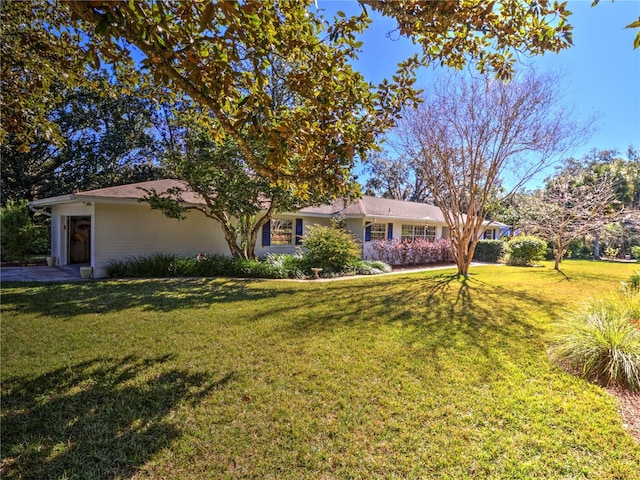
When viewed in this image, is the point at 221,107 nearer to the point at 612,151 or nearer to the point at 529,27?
the point at 529,27

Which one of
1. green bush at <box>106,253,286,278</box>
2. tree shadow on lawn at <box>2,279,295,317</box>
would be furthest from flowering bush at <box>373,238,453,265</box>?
tree shadow on lawn at <box>2,279,295,317</box>

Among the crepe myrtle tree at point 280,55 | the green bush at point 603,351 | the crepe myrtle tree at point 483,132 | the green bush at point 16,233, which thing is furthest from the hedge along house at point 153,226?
the green bush at point 603,351

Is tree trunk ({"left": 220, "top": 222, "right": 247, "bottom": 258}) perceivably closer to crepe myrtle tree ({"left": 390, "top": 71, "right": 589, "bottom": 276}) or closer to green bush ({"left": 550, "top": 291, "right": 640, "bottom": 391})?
crepe myrtle tree ({"left": 390, "top": 71, "right": 589, "bottom": 276})

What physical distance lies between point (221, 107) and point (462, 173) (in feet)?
39.5

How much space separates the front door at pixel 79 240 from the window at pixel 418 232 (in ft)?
55.0

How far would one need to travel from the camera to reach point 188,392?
3.57m

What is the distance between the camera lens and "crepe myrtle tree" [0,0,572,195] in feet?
9.96

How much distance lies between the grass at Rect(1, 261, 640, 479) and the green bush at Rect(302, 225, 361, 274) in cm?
596

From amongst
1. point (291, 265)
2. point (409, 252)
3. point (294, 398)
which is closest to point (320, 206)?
point (291, 265)

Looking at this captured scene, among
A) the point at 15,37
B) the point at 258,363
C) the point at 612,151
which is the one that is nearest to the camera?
the point at 258,363

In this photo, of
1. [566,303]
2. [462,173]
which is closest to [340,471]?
[566,303]

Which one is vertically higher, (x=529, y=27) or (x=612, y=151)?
(x=612, y=151)

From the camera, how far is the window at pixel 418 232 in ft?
65.7

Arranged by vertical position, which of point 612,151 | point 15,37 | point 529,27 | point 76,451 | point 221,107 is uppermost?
point 612,151
